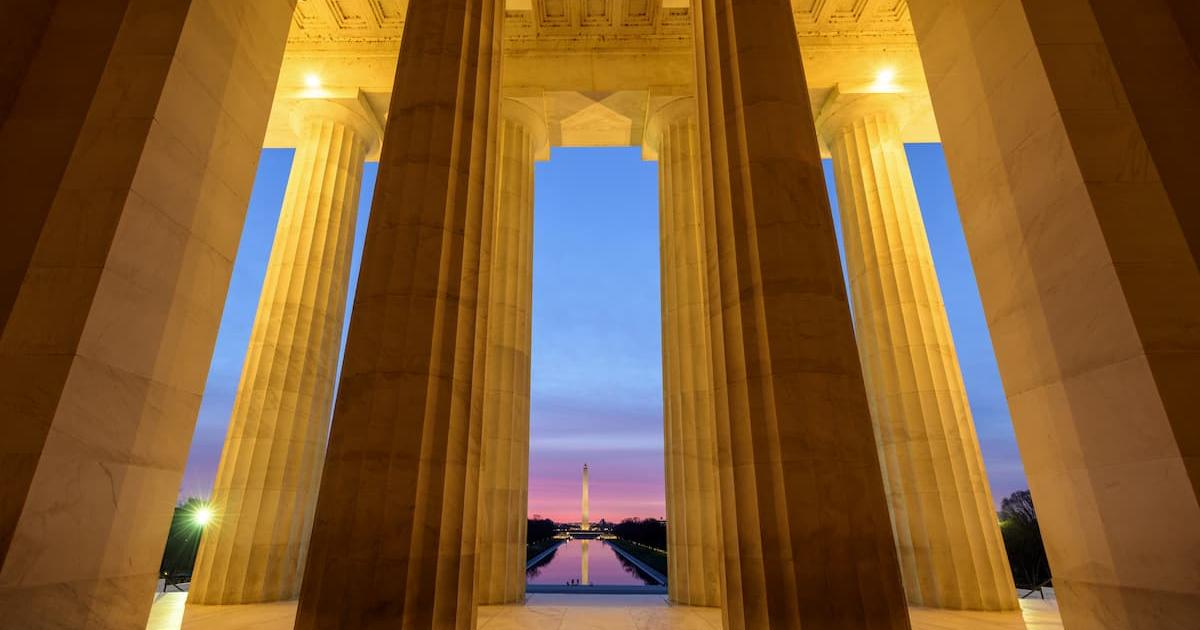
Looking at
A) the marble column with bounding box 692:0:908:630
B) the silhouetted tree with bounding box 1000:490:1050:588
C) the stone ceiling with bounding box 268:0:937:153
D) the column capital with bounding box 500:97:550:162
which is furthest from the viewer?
the silhouetted tree with bounding box 1000:490:1050:588

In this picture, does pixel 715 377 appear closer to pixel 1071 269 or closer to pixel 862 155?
pixel 1071 269

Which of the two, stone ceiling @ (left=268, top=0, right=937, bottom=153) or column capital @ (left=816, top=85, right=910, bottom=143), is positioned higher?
stone ceiling @ (left=268, top=0, right=937, bottom=153)

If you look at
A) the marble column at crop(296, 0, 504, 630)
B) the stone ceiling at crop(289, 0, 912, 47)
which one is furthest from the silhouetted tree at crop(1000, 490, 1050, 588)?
the marble column at crop(296, 0, 504, 630)

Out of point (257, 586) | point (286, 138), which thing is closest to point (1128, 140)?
point (257, 586)

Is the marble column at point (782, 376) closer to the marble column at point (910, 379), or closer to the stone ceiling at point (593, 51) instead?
the marble column at point (910, 379)

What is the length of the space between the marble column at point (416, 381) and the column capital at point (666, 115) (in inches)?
781

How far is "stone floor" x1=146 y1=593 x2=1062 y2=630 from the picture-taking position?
19.8 meters

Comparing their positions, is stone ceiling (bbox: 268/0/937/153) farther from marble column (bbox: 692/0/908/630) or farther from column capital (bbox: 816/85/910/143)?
marble column (bbox: 692/0/908/630)

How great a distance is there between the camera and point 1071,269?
12.3m

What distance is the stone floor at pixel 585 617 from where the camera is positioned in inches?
780

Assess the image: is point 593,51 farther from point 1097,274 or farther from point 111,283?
point 1097,274

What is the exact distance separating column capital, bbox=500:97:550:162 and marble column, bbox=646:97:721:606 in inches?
300

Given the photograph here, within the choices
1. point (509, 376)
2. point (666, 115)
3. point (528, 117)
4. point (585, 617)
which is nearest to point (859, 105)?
point (666, 115)

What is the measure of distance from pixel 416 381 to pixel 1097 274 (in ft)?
52.3
